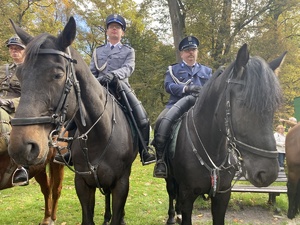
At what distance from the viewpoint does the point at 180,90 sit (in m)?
4.48

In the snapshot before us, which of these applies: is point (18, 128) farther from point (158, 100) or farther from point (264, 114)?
point (158, 100)

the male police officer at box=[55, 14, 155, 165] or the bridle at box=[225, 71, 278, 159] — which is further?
the male police officer at box=[55, 14, 155, 165]

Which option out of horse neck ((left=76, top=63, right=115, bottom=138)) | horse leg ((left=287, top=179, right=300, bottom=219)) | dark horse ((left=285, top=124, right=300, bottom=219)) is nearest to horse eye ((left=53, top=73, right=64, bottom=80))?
horse neck ((left=76, top=63, right=115, bottom=138))

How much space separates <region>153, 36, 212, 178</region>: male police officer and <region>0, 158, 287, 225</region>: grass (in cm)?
249

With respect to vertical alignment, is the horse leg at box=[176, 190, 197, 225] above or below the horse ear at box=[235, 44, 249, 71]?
below

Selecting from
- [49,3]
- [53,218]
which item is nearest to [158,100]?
[49,3]

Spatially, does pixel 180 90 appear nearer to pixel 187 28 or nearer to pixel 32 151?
pixel 32 151

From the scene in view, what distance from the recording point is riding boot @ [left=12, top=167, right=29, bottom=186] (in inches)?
162

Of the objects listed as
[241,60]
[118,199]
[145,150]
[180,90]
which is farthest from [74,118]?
[180,90]

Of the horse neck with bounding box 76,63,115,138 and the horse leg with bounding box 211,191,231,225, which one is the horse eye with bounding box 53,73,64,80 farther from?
the horse leg with bounding box 211,191,231,225

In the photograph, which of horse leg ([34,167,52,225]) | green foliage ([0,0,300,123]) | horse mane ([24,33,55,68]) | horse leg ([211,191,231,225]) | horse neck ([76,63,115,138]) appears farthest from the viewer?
green foliage ([0,0,300,123])

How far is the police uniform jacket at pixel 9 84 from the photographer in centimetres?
466

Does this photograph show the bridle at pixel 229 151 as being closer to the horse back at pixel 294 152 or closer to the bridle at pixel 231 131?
the bridle at pixel 231 131

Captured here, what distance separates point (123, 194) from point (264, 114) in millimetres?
1891
